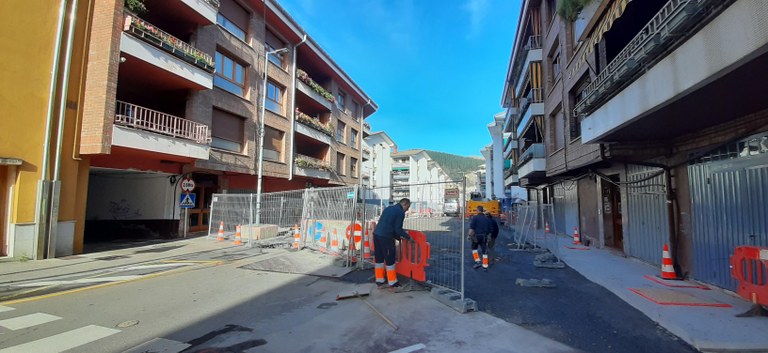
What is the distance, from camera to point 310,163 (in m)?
24.4

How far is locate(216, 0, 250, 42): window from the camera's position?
17.7 m

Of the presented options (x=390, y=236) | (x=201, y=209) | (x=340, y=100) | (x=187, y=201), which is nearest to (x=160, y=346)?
(x=390, y=236)

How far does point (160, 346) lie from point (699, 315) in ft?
23.2

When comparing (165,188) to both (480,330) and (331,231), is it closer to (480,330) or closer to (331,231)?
(331,231)

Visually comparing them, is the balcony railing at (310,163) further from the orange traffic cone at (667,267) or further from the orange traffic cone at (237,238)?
the orange traffic cone at (667,267)

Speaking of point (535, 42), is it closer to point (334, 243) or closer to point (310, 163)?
point (310, 163)

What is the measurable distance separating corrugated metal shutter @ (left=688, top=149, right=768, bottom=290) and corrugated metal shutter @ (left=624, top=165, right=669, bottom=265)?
46.3 inches

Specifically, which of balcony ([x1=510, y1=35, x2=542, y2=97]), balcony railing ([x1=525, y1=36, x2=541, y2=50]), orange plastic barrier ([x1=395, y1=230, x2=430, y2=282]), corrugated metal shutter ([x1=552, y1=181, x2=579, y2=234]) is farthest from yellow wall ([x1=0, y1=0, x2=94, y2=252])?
balcony railing ([x1=525, y1=36, x2=541, y2=50])

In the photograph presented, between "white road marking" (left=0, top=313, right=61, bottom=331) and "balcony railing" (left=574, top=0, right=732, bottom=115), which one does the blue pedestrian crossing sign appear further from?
"balcony railing" (left=574, top=0, right=732, bottom=115)

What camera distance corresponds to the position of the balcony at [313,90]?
2384 centimetres

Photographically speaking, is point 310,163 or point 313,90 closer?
point 310,163

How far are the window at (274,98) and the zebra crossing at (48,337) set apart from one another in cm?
1680

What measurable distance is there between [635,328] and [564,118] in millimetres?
11875

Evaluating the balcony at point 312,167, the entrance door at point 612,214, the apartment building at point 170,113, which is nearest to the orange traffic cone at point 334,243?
the apartment building at point 170,113
